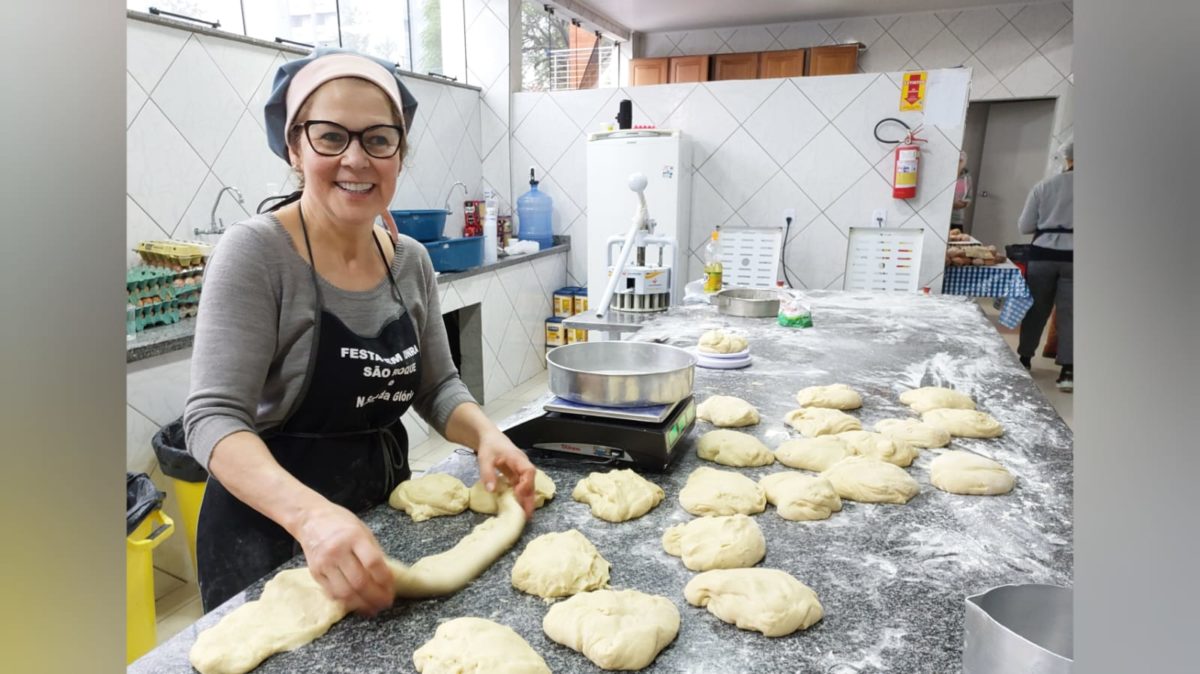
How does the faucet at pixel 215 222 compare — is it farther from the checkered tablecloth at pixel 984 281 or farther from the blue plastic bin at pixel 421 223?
the checkered tablecloth at pixel 984 281

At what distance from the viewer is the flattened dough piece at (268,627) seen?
89 centimetres

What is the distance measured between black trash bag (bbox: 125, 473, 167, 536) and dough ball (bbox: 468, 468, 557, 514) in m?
1.15

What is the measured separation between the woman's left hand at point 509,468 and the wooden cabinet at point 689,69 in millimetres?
Answer: 7159

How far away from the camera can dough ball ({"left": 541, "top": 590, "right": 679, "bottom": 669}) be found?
89 cm

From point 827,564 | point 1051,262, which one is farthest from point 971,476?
point 1051,262

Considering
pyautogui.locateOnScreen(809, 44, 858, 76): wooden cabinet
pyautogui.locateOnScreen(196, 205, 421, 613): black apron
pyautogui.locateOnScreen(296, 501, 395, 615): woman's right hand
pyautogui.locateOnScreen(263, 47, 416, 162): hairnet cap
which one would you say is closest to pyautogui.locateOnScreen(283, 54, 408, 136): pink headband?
pyautogui.locateOnScreen(263, 47, 416, 162): hairnet cap

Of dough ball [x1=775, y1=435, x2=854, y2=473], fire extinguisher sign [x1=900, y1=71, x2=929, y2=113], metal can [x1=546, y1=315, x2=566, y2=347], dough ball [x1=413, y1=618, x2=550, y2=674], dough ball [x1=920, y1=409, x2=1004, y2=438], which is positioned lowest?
metal can [x1=546, y1=315, x2=566, y2=347]

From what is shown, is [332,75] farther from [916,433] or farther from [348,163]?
[916,433]

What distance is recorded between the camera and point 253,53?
3.28 metres

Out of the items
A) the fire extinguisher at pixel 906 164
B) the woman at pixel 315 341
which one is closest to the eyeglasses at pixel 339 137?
the woman at pixel 315 341

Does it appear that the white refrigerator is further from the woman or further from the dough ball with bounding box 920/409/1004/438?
the woman
